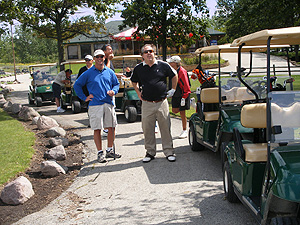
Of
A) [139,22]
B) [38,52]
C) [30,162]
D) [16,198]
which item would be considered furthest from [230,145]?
[38,52]

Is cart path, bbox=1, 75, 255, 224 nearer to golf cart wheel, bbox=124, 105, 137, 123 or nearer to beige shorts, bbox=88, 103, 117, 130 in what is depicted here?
beige shorts, bbox=88, 103, 117, 130

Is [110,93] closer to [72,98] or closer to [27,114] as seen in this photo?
[27,114]

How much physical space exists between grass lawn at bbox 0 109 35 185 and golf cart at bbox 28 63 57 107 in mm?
5587

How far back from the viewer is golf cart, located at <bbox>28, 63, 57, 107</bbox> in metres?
17.6

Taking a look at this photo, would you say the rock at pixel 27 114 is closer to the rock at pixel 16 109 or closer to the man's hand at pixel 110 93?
the rock at pixel 16 109

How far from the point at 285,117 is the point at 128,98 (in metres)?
7.82

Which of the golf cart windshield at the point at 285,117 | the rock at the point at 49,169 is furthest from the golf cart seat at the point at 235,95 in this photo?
the rock at the point at 49,169

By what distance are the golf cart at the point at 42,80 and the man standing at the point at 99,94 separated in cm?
1128

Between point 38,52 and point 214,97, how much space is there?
95.5 m

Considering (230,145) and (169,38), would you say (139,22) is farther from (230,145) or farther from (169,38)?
(230,145)

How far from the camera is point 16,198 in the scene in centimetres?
529

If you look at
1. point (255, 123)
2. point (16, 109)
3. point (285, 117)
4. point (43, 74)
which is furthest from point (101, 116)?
point (43, 74)

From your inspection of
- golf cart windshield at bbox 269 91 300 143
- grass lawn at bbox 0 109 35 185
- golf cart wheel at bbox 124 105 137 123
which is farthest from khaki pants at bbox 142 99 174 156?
golf cart wheel at bbox 124 105 137 123

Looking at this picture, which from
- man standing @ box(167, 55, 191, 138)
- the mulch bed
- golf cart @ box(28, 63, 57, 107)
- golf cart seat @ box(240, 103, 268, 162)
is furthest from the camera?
golf cart @ box(28, 63, 57, 107)
